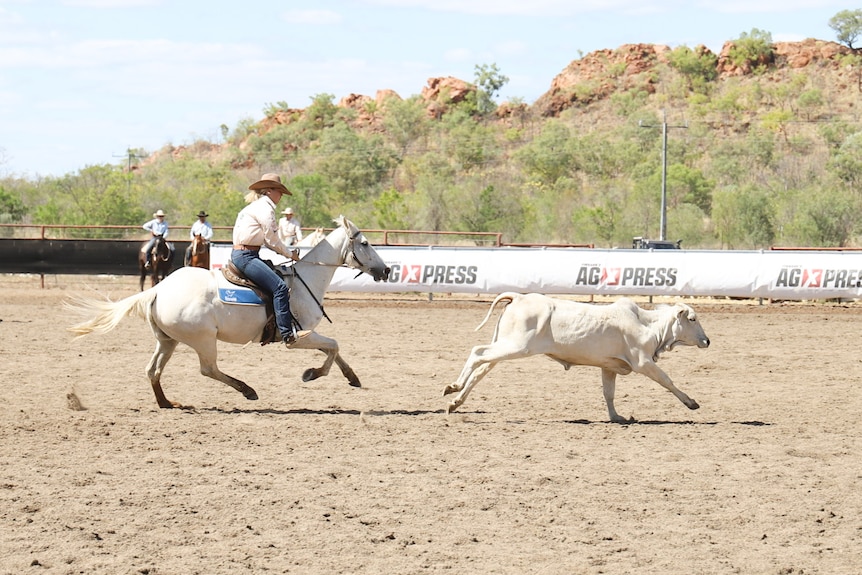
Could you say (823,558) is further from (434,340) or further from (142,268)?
(142,268)

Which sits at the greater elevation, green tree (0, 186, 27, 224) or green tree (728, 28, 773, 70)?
green tree (728, 28, 773, 70)

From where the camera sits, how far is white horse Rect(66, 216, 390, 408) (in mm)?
9859

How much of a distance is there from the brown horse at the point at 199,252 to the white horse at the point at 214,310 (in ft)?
36.3

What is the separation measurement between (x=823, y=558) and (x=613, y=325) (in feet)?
13.4

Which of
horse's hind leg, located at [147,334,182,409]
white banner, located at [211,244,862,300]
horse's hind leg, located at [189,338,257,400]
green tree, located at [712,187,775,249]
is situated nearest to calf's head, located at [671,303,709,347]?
horse's hind leg, located at [189,338,257,400]

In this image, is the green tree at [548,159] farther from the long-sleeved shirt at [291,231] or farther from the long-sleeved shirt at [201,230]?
the long-sleeved shirt at [291,231]

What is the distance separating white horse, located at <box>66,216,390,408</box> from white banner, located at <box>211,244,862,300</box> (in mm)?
12496

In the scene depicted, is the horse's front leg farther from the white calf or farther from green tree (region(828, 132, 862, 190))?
green tree (region(828, 132, 862, 190))

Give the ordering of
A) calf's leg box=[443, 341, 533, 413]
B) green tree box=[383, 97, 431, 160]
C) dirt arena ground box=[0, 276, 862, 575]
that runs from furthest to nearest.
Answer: green tree box=[383, 97, 431, 160]
calf's leg box=[443, 341, 533, 413]
dirt arena ground box=[0, 276, 862, 575]

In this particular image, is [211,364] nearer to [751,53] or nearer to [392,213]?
[392,213]

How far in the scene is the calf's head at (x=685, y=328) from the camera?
9.82 meters

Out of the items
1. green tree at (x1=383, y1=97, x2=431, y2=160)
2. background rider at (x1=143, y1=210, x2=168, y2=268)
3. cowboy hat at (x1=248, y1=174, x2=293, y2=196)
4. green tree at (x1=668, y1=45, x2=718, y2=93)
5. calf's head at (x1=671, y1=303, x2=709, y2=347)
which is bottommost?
calf's head at (x1=671, y1=303, x2=709, y2=347)

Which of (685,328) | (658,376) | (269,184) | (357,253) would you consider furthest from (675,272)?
(269,184)

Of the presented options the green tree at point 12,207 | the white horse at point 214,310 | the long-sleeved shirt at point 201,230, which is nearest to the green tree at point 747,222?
the long-sleeved shirt at point 201,230
